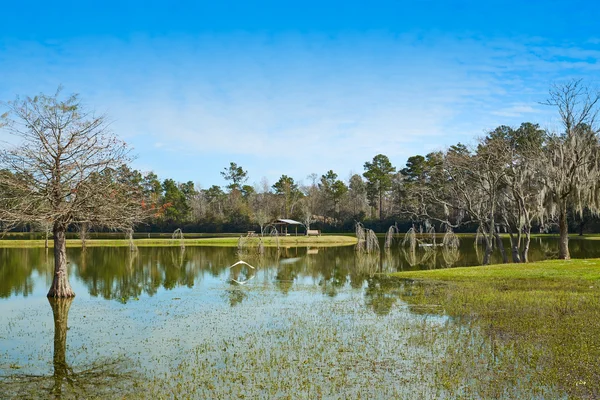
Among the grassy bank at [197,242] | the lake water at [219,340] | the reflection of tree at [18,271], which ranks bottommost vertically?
the lake water at [219,340]

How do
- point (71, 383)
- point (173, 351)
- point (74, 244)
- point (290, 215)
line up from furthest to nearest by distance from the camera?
point (290, 215), point (74, 244), point (173, 351), point (71, 383)

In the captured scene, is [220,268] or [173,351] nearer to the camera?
[173,351]

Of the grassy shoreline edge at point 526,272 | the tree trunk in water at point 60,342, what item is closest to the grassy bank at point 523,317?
the grassy shoreline edge at point 526,272

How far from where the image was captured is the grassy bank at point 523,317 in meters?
9.48

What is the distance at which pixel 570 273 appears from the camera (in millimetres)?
22297

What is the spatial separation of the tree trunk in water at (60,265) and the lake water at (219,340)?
596mm

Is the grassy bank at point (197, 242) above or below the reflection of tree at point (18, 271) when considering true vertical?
above

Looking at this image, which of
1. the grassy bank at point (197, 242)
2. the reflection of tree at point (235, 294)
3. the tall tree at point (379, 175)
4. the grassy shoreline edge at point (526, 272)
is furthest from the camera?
the tall tree at point (379, 175)

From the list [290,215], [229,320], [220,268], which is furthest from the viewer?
[290,215]

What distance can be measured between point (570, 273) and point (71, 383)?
67.1 ft

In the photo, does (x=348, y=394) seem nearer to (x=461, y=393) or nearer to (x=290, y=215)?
(x=461, y=393)

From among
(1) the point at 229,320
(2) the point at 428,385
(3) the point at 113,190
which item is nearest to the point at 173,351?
(1) the point at 229,320

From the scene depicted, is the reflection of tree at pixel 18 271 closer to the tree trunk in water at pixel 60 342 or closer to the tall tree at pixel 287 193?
the tree trunk in water at pixel 60 342

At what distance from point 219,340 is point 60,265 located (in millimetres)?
9625
